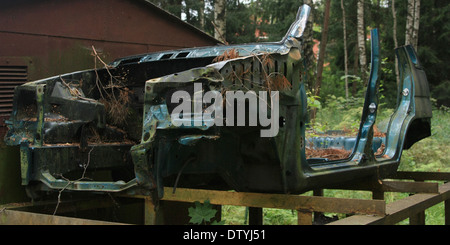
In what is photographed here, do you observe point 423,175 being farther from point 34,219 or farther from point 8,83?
point 8,83

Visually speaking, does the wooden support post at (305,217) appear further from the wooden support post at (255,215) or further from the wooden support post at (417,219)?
the wooden support post at (255,215)

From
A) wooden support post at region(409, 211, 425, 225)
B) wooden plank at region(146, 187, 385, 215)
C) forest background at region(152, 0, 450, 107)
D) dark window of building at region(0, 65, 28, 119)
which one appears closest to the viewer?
wooden plank at region(146, 187, 385, 215)

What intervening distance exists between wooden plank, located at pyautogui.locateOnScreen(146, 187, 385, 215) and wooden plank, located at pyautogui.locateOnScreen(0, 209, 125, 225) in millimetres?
932

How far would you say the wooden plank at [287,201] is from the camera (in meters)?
3.26

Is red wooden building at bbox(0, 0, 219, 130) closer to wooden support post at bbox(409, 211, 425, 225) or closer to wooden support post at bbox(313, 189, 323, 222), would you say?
wooden support post at bbox(313, 189, 323, 222)

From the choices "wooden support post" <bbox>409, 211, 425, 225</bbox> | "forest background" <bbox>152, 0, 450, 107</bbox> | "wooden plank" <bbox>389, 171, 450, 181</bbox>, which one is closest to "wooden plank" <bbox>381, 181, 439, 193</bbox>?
"wooden support post" <bbox>409, 211, 425, 225</bbox>

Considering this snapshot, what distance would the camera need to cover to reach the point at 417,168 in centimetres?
882

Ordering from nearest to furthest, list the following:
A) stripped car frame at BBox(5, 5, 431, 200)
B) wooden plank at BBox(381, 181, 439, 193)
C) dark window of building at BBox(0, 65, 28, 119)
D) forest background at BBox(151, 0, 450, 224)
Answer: stripped car frame at BBox(5, 5, 431, 200) < dark window of building at BBox(0, 65, 28, 119) < wooden plank at BBox(381, 181, 439, 193) < forest background at BBox(151, 0, 450, 224)

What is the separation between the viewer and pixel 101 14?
16.1 ft

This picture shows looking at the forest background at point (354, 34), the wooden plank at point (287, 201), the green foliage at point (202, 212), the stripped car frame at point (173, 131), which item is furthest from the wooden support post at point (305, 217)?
the forest background at point (354, 34)

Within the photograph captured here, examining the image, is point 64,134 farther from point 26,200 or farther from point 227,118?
point 227,118

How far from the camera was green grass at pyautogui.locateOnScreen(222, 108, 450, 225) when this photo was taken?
21.5 feet
